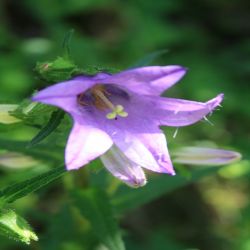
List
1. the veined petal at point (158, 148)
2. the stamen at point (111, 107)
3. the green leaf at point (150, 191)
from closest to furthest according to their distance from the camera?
the veined petal at point (158, 148) < the stamen at point (111, 107) < the green leaf at point (150, 191)

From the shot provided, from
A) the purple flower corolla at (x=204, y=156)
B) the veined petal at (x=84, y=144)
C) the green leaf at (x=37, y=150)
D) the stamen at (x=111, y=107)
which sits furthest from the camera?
the purple flower corolla at (x=204, y=156)

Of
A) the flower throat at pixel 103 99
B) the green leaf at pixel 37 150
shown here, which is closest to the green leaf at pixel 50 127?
the flower throat at pixel 103 99

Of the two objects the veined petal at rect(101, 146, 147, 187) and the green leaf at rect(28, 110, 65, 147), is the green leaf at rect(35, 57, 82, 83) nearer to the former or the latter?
the green leaf at rect(28, 110, 65, 147)

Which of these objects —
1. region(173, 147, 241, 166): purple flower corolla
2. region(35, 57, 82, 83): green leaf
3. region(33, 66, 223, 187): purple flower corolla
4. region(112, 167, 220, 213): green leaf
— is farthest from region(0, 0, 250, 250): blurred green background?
region(35, 57, 82, 83): green leaf

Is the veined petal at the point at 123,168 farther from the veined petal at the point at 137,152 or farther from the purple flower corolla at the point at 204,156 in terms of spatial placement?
the purple flower corolla at the point at 204,156

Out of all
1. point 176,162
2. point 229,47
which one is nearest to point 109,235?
point 176,162

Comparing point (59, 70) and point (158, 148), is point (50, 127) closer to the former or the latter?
point (59, 70)
